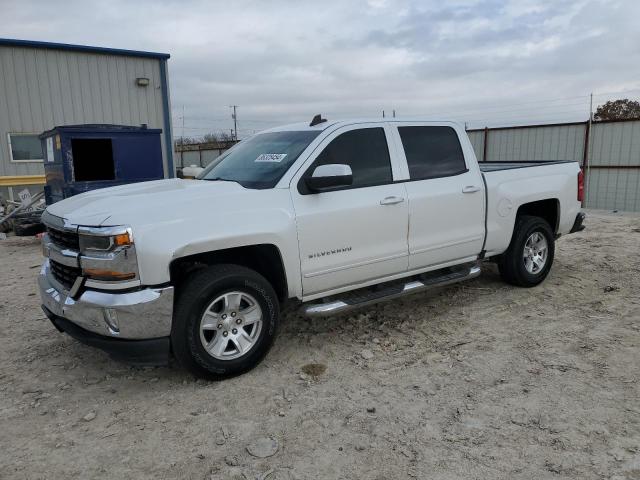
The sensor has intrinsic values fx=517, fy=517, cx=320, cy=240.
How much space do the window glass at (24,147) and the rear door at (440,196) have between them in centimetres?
1238

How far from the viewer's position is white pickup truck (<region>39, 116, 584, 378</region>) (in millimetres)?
3418

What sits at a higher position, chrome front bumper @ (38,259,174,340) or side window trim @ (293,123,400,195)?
side window trim @ (293,123,400,195)

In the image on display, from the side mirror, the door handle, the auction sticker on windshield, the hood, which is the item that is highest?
the auction sticker on windshield

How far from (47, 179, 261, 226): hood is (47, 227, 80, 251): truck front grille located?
117 mm

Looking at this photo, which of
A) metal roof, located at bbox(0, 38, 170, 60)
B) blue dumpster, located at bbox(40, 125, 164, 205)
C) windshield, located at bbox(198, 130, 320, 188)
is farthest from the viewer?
metal roof, located at bbox(0, 38, 170, 60)

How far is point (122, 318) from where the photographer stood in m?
3.37

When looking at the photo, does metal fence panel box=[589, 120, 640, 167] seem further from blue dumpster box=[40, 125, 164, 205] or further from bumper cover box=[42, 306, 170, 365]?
bumper cover box=[42, 306, 170, 365]

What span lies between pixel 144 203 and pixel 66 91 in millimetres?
12456

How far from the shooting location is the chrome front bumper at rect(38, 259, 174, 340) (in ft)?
11.0

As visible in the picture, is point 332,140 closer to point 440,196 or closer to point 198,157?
point 440,196

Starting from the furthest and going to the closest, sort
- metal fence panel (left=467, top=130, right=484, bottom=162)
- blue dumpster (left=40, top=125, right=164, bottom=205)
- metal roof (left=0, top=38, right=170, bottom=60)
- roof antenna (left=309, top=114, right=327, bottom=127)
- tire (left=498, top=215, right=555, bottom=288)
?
metal fence panel (left=467, top=130, right=484, bottom=162), metal roof (left=0, top=38, right=170, bottom=60), blue dumpster (left=40, top=125, right=164, bottom=205), tire (left=498, top=215, right=555, bottom=288), roof antenna (left=309, top=114, right=327, bottom=127)

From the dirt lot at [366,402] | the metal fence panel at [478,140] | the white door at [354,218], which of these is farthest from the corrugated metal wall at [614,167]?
the white door at [354,218]

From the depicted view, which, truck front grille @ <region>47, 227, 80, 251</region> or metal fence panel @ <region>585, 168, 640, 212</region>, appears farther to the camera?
metal fence panel @ <region>585, 168, 640, 212</region>

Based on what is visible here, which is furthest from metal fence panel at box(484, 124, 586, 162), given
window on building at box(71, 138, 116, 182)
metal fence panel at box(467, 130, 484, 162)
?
window on building at box(71, 138, 116, 182)
